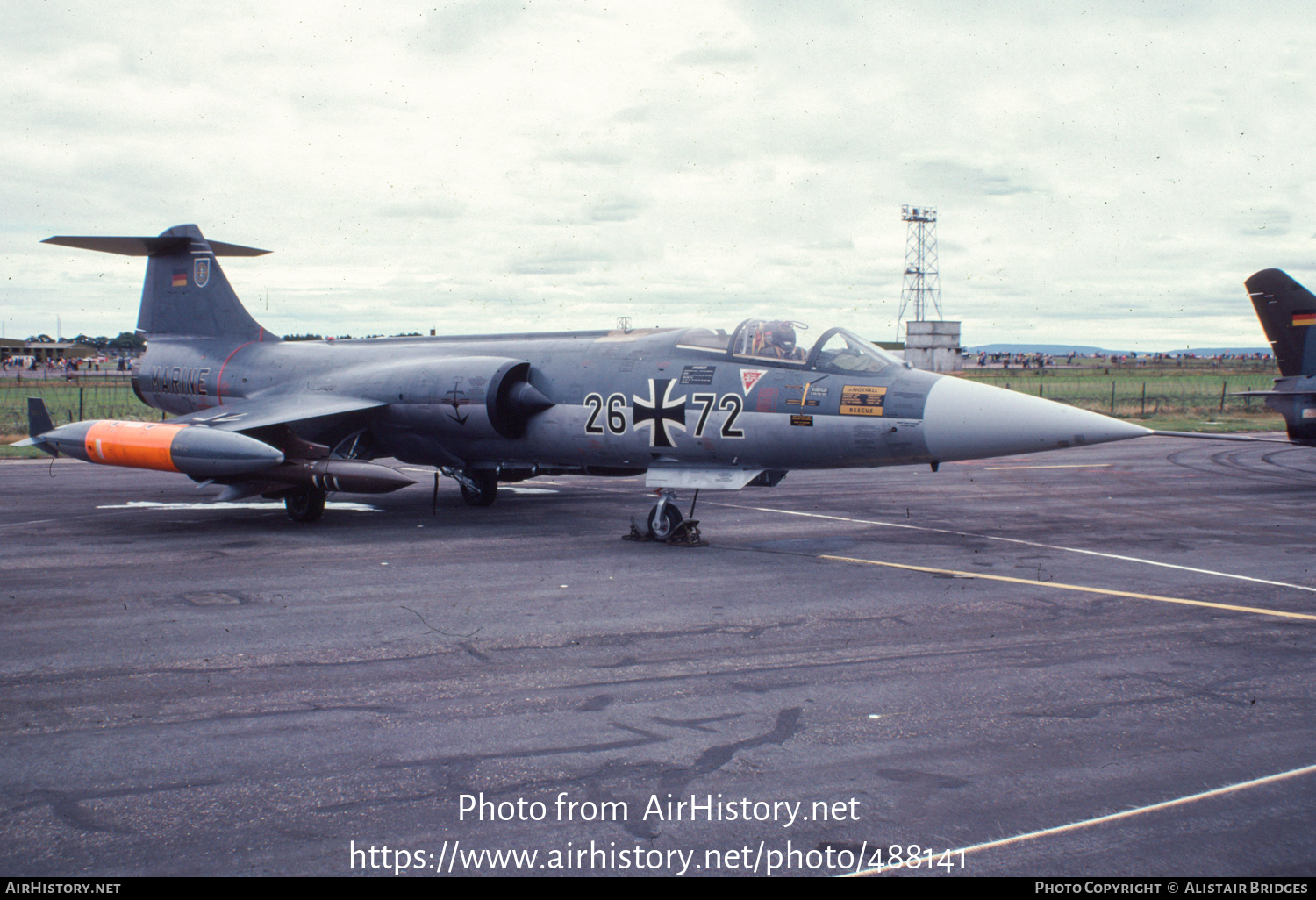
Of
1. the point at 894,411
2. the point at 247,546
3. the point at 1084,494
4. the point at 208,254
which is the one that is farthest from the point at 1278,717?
the point at 208,254

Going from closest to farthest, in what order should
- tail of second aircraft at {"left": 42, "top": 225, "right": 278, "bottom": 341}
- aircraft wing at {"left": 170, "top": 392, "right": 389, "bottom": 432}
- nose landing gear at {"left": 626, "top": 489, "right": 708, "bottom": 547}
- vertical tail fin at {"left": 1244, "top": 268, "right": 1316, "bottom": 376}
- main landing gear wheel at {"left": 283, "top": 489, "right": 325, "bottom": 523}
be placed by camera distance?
nose landing gear at {"left": 626, "top": 489, "right": 708, "bottom": 547} → main landing gear wheel at {"left": 283, "top": 489, "right": 325, "bottom": 523} → aircraft wing at {"left": 170, "top": 392, "right": 389, "bottom": 432} → tail of second aircraft at {"left": 42, "top": 225, "right": 278, "bottom": 341} → vertical tail fin at {"left": 1244, "top": 268, "right": 1316, "bottom": 376}

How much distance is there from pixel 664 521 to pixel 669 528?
116 millimetres

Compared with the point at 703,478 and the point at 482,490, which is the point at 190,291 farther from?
the point at 703,478

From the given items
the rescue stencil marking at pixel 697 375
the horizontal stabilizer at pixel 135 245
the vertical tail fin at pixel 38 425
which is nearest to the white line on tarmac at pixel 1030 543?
the rescue stencil marking at pixel 697 375

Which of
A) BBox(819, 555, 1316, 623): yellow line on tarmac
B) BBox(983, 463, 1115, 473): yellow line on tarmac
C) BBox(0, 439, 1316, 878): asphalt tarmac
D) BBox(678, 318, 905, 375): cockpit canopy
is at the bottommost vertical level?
BBox(0, 439, 1316, 878): asphalt tarmac

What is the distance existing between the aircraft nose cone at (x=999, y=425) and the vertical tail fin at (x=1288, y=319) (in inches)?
446

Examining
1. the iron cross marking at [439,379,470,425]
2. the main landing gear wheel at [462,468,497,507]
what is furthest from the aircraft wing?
the main landing gear wheel at [462,468,497,507]

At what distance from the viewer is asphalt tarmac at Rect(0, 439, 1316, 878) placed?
416 cm

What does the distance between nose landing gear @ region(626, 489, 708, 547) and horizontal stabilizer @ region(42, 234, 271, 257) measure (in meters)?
11.7

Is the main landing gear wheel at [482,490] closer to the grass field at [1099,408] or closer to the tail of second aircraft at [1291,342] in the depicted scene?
the tail of second aircraft at [1291,342]

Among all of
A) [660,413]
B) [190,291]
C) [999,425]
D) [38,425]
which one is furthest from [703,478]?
[190,291]

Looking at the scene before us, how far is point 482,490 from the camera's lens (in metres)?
15.4

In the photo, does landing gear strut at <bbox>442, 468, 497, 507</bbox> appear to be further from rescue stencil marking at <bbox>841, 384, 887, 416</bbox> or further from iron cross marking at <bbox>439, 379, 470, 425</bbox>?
rescue stencil marking at <bbox>841, 384, 887, 416</bbox>

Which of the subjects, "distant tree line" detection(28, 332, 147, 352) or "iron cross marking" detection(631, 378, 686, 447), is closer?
"iron cross marking" detection(631, 378, 686, 447)
